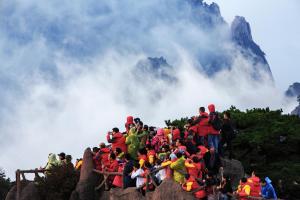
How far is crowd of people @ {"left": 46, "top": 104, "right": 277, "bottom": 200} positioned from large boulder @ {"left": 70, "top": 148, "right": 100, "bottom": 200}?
0.98 ft

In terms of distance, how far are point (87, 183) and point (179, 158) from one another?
7.24 metres

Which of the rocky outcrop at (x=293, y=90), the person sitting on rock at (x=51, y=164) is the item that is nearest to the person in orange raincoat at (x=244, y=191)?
the person sitting on rock at (x=51, y=164)

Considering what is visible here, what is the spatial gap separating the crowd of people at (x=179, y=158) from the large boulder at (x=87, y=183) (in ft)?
0.98

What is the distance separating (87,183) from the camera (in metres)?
27.6

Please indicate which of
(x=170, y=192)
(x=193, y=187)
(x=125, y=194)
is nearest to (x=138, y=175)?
(x=125, y=194)

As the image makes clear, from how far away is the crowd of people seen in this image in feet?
67.9

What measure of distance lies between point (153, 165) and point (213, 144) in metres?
2.87

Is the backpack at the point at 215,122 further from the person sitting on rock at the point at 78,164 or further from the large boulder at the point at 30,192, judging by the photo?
the large boulder at the point at 30,192

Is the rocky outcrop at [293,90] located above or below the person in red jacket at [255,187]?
above

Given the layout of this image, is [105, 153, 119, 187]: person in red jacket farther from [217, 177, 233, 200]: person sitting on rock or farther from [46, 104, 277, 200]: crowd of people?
[217, 177, 233, 200]: person sitting on rock

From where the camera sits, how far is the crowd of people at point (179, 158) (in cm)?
2069

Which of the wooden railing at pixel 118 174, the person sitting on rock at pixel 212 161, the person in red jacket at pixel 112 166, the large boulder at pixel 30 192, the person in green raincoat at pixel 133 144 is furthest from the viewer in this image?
the large boulder at pixel 30 192


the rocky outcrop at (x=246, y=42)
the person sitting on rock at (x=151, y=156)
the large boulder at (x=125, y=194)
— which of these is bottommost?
the large boulder at (x=125, y=194)

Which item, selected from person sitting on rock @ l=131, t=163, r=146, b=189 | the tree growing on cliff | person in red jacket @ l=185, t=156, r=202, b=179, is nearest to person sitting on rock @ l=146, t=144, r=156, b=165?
person sitting on rock @ l=131, t=163, r=146, b=189
